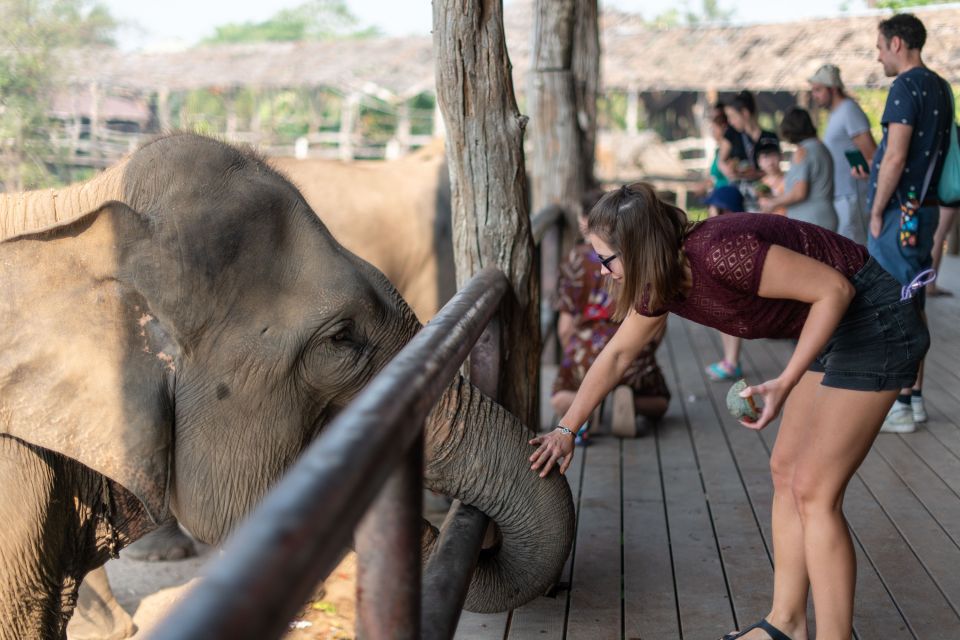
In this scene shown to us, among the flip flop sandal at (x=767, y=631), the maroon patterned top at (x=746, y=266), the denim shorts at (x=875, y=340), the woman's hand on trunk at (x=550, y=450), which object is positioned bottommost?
the flip flop sandal at (x=767, y=631)

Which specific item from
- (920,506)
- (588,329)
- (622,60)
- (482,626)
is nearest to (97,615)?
(482,626)

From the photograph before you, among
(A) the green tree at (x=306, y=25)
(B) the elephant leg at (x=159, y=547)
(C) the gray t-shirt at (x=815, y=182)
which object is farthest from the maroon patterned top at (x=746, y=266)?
(A) the green tree at (x=306, y=25)

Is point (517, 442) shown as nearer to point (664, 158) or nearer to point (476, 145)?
point (476, 145)

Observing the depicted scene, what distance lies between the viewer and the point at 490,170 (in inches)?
150

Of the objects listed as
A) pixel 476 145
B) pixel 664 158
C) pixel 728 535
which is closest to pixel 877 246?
pixel 728 535

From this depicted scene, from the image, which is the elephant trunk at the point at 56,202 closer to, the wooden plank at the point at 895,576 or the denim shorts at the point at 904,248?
the wooden plank at the point at 895,576

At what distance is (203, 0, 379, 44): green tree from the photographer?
9406cm

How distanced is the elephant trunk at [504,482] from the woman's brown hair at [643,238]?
0.49 meters

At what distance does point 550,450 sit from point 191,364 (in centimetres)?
94

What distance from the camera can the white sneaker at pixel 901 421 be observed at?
541 centimetres

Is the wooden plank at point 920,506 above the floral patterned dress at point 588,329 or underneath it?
underneath

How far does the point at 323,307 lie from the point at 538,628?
132 cm

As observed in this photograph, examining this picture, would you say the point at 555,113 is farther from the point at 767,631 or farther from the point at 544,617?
the point at 767,631

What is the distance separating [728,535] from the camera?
13.4ft
